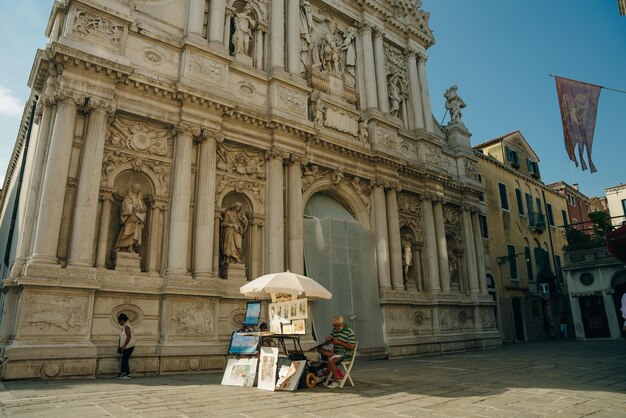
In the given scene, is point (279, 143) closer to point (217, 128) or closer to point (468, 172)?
point (217, 128)

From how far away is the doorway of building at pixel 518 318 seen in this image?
26.0 metres

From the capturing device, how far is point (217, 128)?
548 inches

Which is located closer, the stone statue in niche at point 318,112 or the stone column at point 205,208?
the stone column at point 205,208

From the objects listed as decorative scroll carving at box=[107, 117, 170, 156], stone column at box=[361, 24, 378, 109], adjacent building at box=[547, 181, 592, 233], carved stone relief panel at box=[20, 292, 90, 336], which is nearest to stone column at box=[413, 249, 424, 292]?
stone column at box=[361, 24, 378, 109]

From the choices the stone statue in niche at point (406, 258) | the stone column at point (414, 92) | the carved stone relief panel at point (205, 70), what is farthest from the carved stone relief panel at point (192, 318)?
the stone column at point (414, 92)

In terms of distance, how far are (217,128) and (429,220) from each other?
35.9 ft

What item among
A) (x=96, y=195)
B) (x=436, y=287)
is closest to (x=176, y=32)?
(x=96, y=195)

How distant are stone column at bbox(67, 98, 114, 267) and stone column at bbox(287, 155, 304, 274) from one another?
6.07 m

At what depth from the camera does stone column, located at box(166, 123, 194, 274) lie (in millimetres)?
12320

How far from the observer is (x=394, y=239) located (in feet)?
60.1

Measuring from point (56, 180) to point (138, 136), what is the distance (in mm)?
2725

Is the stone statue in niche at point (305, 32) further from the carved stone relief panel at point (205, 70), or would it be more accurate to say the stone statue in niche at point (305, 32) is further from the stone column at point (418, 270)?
the stone column at point (418, 270)

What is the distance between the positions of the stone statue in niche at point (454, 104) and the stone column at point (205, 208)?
15.3 metres

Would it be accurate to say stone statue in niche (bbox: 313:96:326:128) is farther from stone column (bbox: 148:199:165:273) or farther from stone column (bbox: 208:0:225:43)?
stone column (bbox: 148:199:165:273)
